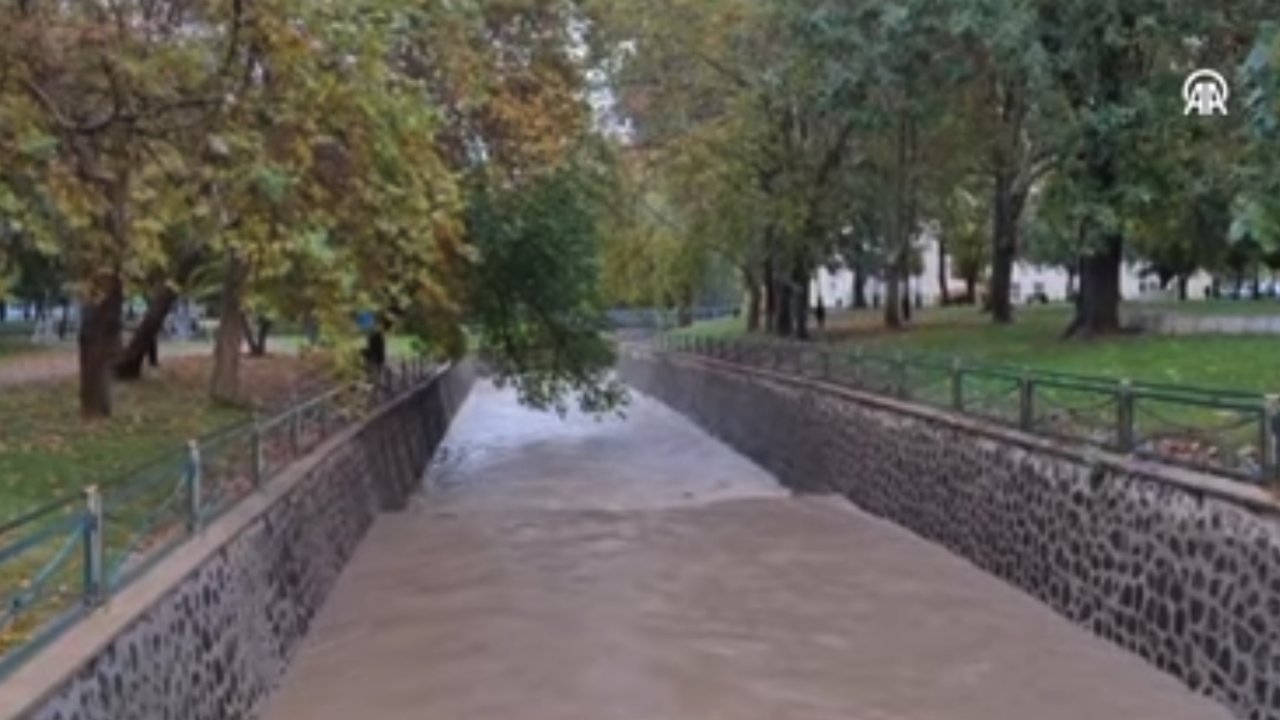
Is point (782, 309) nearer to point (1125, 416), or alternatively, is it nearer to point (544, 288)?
point (544, 288)

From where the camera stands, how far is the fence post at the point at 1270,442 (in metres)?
11.6

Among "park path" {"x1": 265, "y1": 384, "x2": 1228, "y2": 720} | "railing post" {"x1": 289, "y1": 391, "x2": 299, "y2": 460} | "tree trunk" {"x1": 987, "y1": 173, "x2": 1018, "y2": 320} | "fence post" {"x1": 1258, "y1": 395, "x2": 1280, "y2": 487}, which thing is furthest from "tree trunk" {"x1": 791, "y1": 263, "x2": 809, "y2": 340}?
"fence post" {"x1": 1258, "y1": 395, "x2": 1280, "y2": 487}

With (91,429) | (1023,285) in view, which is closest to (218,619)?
(91,429)

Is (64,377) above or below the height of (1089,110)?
below

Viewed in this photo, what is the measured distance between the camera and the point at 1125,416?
14.6 metres

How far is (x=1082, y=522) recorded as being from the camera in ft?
49.0

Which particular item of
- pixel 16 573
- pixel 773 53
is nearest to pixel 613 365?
pixel 773 53

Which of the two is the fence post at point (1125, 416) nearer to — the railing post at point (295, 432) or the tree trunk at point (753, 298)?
the railing post at point (295, 432)

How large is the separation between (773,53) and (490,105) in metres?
12.1

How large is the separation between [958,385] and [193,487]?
433 inches

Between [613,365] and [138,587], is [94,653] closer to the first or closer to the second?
[138,587]
